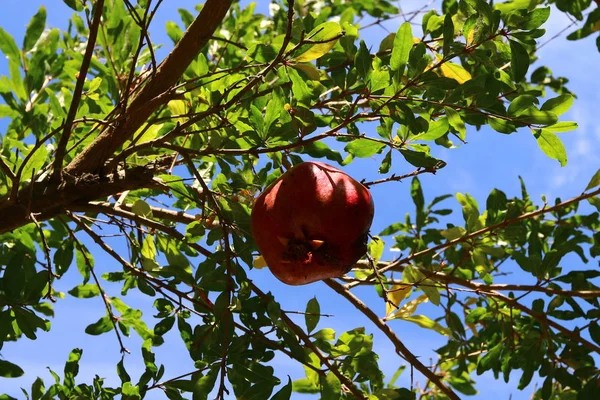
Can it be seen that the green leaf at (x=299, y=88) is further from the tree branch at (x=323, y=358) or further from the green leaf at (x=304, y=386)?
the green leaf at (x=304, y=386)

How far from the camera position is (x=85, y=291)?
274 centimetres

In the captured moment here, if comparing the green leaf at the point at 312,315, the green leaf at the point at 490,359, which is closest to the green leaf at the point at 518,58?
the green leaf at the point at 312,315

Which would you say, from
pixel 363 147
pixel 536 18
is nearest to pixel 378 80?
pixel 363 147

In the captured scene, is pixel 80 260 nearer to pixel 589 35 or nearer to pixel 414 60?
pixel 414 60

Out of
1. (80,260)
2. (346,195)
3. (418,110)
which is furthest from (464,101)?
(80,260)

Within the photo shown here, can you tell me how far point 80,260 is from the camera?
2635 mm

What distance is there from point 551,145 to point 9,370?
1.86 meters

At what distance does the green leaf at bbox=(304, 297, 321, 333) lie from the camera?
6.60ft

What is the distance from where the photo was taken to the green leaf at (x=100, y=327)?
245 centimetres

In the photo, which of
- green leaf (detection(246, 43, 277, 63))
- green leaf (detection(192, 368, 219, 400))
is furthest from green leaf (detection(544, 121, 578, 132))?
green leaf (detection(192, 368, 219, 400))

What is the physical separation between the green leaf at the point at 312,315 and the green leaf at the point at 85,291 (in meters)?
1.15

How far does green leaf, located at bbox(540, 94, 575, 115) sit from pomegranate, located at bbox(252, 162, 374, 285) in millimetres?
616

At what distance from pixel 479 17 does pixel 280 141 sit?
614 mm

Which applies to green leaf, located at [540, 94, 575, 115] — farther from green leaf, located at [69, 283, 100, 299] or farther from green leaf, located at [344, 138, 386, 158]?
green leaf, located at [69, 283, 100, 299]
